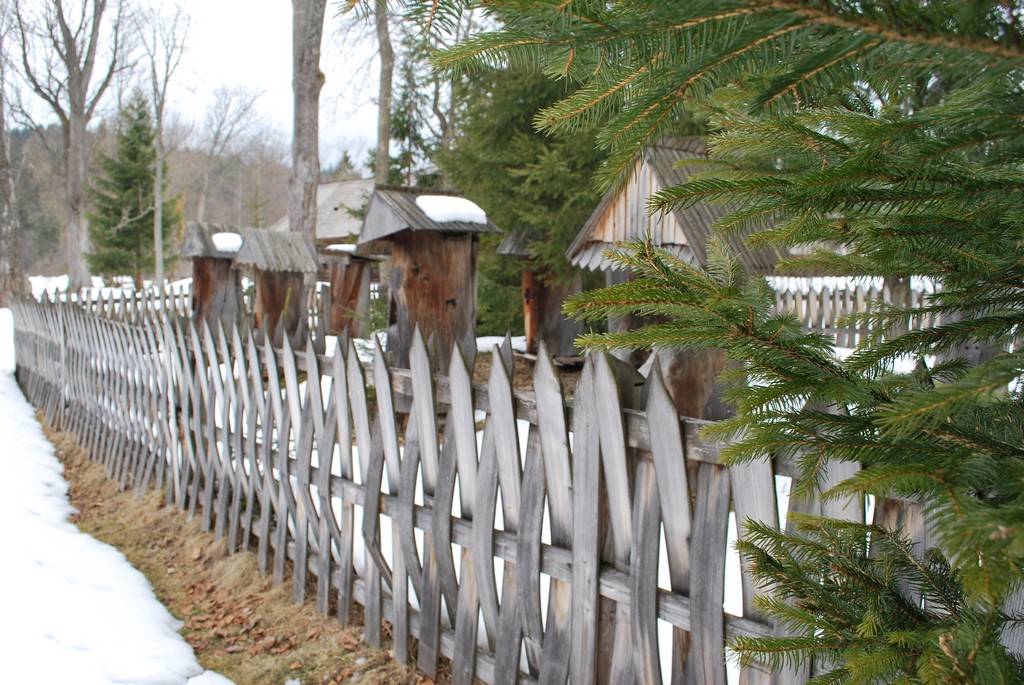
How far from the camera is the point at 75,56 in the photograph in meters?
23.3

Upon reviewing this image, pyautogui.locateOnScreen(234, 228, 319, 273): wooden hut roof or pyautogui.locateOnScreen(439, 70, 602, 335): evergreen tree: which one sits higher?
pyautogui.locateOnScreen(439, 70, 602, 335): evergreen tree

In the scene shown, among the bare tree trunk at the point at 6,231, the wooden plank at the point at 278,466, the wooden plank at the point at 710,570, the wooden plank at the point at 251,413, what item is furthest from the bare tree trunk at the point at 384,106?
the wooden plank at the point at 710,570

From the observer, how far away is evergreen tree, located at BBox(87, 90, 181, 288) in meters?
29.3

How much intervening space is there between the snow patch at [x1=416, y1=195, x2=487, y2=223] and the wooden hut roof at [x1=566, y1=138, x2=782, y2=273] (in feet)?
3.05

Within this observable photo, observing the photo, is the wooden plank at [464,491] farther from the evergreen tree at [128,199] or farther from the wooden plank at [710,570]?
the evergreen tree at [128,199]

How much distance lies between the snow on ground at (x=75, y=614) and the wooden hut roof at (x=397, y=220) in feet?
10.0

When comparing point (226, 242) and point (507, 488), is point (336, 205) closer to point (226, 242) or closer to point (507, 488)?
point (226, 242)

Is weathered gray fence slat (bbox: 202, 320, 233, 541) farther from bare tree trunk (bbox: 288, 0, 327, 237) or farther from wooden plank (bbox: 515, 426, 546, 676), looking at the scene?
bare tree trunk (bbox: 288, 0, 327, 237)

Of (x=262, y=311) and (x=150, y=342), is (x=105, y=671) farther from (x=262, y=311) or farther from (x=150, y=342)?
(x=262, y=311)

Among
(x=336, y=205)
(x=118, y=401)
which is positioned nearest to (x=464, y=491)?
(x=118, y=401)

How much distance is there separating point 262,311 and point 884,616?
27.5ft

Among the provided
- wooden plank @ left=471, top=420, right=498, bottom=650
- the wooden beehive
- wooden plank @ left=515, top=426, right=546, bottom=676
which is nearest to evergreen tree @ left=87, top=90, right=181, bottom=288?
the wooden beehive

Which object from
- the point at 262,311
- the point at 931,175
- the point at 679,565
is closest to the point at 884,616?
the point at 931,175

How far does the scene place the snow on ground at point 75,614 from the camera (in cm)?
323
